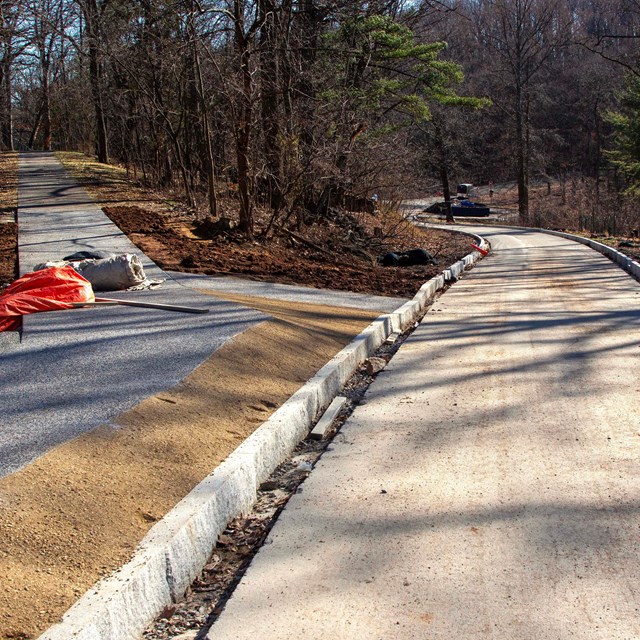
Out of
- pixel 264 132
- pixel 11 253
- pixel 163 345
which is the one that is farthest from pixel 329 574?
pixel 264 132

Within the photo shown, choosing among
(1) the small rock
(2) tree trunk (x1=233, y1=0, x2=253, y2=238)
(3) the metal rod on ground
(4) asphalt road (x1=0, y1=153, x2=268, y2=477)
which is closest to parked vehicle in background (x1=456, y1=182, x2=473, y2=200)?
(2) tree trunk (x1=233, y1=0, x2=253, y2=238)

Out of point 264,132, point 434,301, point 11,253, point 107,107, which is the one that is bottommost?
point 434,301

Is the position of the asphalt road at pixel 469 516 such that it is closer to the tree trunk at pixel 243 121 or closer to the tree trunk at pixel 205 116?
the tree trunk at pixel 243 121

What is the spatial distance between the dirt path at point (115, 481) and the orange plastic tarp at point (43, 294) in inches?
93.7

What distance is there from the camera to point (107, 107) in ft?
99.5

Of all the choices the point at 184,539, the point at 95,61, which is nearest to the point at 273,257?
the point at 184,539

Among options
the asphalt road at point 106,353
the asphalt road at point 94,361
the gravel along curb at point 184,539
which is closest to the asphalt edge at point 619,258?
the asphalt road at point 106,353

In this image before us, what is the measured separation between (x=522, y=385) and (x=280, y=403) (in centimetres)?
213

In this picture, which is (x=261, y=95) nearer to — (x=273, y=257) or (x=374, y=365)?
(x=273, y=257)

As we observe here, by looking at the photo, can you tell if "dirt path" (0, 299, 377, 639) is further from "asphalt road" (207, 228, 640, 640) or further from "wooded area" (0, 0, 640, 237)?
"wooded area" (0, 0, 640, 237)

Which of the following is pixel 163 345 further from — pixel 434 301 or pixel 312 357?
pixel 434 301

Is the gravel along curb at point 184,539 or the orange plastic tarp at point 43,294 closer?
the gravel along curb at point 184,539

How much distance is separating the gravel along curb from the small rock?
1.26m

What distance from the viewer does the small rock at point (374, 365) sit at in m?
7.23
